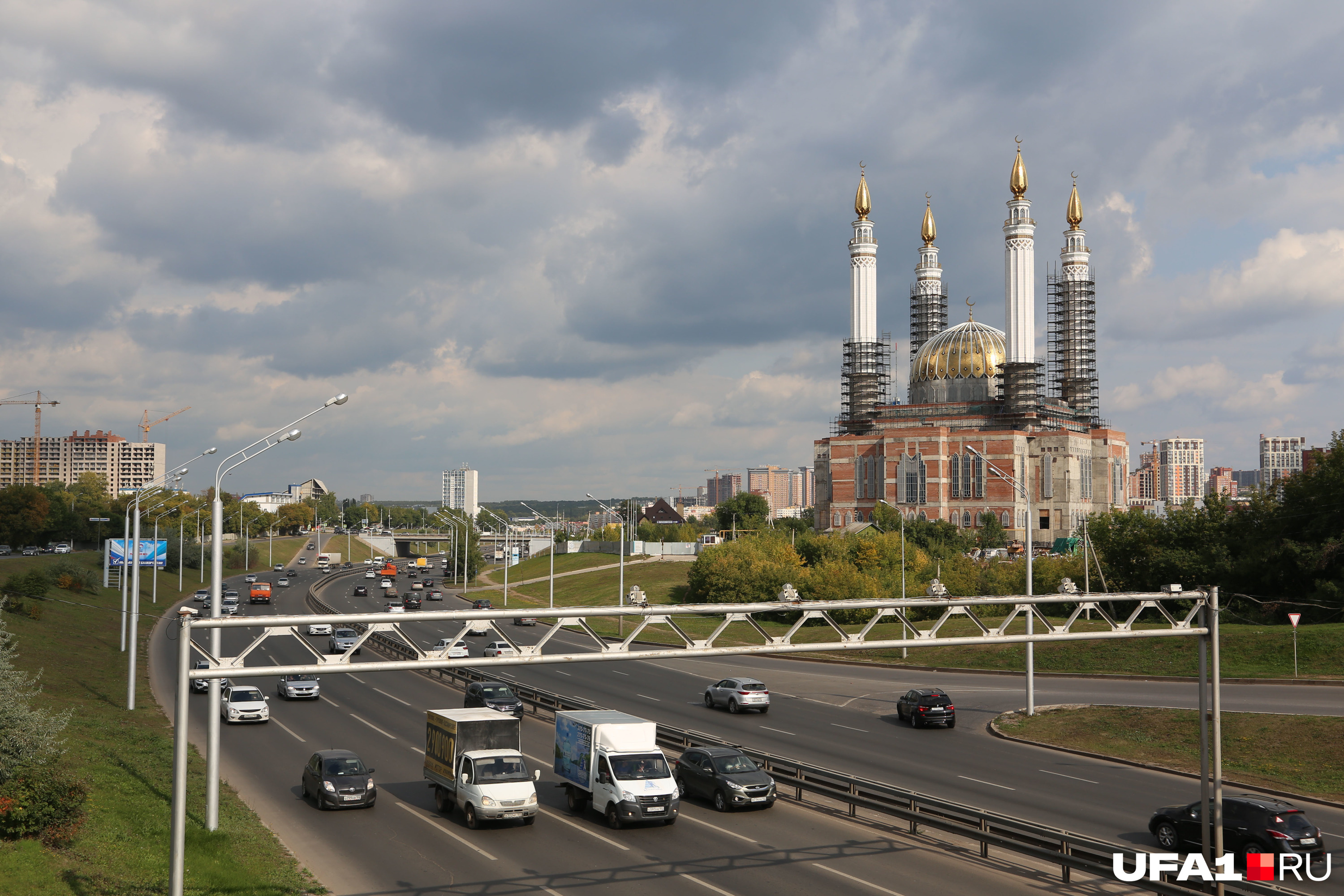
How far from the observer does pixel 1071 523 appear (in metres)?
113

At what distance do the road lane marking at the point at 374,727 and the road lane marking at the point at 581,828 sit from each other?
37.2 ft

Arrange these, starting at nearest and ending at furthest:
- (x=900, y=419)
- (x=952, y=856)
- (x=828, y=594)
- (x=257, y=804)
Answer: (x=952, y=856) < (x=257, y=804) < (x=828, y=594) < (x=900, y=419)

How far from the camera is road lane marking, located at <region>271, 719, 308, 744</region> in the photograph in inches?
1337

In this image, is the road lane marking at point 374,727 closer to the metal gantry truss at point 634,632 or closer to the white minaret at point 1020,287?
the metal gantry truss at point 634,632

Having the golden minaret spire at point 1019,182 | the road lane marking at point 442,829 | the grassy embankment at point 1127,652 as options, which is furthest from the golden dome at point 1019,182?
the road lane marking at point 442,829

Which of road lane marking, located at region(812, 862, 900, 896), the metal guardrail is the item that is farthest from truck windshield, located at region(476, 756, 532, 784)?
road lane marking, located at region(812, 862, 900, 896)

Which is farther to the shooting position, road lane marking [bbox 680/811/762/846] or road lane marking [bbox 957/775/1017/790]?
road lane marking [bbox 957/775/1017/790]

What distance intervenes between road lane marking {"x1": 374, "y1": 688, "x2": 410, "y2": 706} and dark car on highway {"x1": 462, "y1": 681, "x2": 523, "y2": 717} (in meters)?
4.25

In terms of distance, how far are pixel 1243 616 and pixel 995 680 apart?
62.5 ft

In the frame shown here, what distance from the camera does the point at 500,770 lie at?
24.1 meters

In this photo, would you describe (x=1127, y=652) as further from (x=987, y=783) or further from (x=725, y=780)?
(x=725, y=780)

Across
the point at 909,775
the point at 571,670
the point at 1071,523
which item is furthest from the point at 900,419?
the point at 909,775

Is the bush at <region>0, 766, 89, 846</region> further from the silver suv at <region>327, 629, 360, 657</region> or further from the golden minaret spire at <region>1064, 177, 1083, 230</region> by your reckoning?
the golden minaret spire at <region>1064, 177, 1083, 230</region>

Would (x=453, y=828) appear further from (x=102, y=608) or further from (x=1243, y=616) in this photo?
(x=102, y=608)
